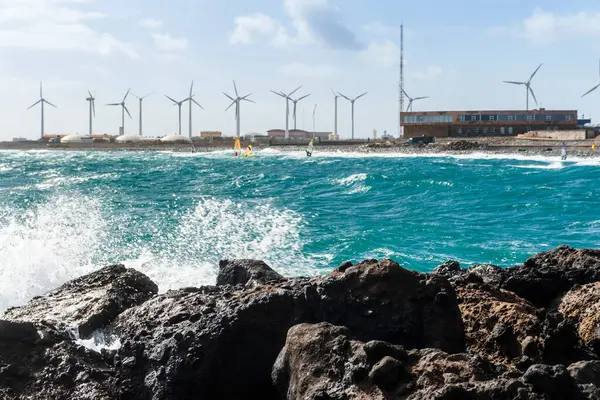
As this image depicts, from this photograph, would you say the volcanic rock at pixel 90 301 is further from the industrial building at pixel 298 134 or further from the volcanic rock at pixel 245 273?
the industrial building at pixel 298 134

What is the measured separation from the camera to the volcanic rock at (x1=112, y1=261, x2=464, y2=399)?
18.9 ft

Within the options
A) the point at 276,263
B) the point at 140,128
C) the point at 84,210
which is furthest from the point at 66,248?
the point at 140,128

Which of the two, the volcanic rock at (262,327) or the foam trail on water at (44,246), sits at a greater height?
the volcanic rock at (262,327)

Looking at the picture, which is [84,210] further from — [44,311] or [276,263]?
[44,311]

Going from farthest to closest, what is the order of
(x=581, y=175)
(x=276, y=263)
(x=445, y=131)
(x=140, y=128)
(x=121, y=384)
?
1. (x=140, y=128)
2. (x=445, y=131)
3. (x=581, y=175)
4. (x=276, y=263)
5. (x=121, y=384)

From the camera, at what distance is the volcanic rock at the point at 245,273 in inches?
337

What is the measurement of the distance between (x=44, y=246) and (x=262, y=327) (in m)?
11.6

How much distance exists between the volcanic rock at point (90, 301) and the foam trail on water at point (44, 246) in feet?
11.3

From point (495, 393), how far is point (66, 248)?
14.1m

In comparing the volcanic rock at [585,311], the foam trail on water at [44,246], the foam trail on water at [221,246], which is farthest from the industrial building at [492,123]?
the volcanic rock at [585,311]

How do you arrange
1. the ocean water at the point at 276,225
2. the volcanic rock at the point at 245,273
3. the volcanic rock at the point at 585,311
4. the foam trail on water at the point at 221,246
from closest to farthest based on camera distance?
the volcanic rock at the point at 585,311 → the volcanic rock at the point at 245,273 → the foam trail on water at the point at 221,246 → the ocean water at the point at 276,225

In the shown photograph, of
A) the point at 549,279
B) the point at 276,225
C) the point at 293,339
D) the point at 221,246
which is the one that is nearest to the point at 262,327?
the point at 293,339

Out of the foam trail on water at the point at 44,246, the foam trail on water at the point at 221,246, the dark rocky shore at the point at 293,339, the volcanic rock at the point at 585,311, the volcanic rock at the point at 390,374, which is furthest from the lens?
the foam trail on water at the point at 221,246

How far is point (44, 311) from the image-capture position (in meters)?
7.61
